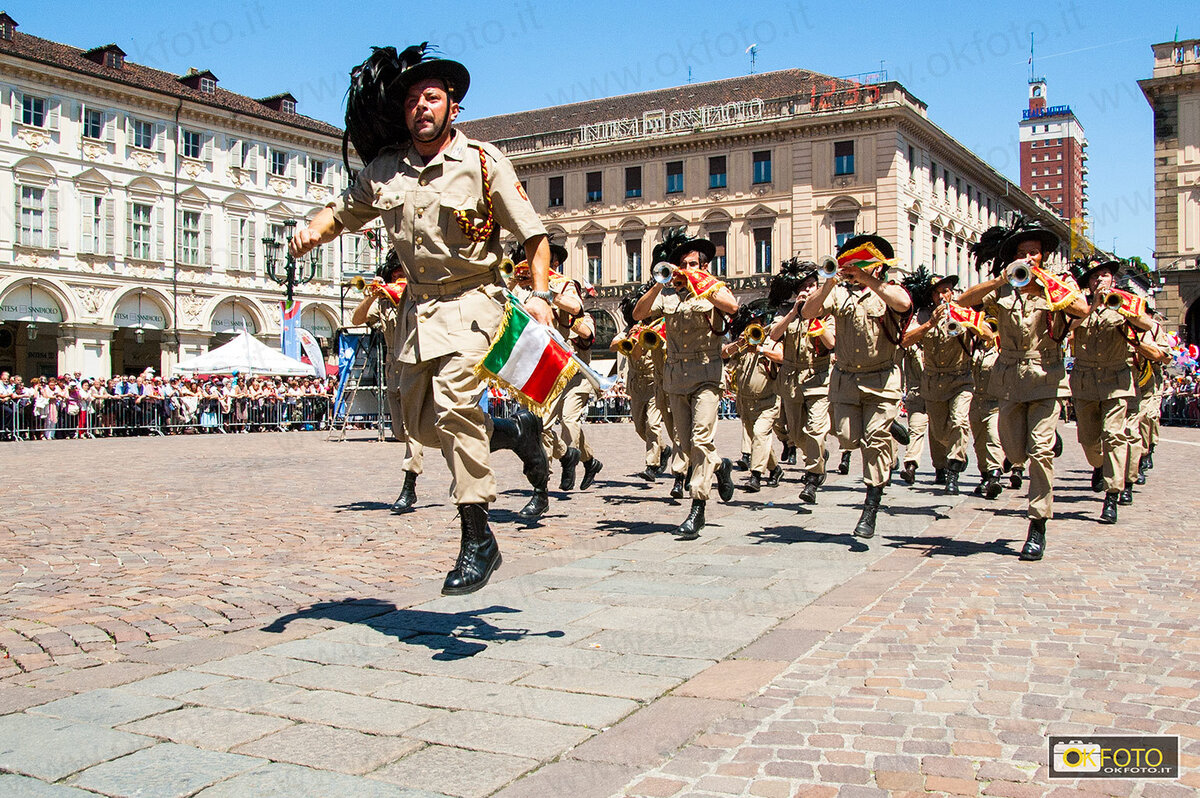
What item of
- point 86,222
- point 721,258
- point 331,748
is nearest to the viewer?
point 331,748

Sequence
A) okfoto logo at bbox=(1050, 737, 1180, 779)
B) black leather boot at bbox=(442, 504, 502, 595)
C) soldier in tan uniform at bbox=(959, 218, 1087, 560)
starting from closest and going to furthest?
1. okfoto logo at bbox=(1050, 737, 1180, 779)
2. black leather boot at bbox=(442, 504, 502, 595)
3. soldier in tan uniform at bbox=(959, 218, 1087, 560)

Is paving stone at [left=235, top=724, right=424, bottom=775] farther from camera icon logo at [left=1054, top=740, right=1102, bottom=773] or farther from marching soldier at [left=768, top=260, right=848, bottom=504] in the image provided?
marching soldier at [left=768, top=260, right=848, bottom=504]

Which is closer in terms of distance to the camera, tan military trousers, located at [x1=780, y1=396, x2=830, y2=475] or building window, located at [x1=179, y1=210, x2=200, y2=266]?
tan military trousers, located at [x1=780, y1=396, x2=830, y2=475]

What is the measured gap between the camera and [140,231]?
44688 mm

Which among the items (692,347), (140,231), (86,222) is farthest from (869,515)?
(140,231)

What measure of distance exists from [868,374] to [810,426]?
303cm

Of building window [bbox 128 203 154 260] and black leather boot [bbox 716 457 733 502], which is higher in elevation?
building window [bbox 128 203 154 260]

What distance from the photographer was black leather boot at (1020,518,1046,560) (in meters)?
7.18

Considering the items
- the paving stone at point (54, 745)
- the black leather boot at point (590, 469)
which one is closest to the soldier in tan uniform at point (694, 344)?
Answer: the black leather boot at point (590, 469)

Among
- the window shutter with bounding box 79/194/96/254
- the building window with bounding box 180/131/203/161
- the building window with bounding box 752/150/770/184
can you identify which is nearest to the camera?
the window shutter with bounding box 79/194/96/254

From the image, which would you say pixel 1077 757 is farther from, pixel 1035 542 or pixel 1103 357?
pixel 1103 357

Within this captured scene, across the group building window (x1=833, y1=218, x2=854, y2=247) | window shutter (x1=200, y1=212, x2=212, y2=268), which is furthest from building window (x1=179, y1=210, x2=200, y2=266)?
building window (x1=833, y1=218, x2=854, y2=247)

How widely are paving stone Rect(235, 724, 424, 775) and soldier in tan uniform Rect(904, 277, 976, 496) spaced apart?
8787 millimetres

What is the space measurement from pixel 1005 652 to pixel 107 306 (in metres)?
43.6
